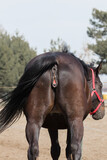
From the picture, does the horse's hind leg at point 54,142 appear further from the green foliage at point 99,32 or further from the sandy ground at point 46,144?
the green foliage at point 99,32

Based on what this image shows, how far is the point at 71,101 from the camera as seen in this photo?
3.66 m

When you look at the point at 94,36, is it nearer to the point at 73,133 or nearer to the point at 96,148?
the point at 96,148

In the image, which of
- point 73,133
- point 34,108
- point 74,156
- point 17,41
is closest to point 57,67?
point 34,108

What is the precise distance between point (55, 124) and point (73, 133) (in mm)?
386

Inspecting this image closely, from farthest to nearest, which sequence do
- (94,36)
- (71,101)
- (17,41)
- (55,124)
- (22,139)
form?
(17,41), (94,36), (22,139), (55,124), (71,101)

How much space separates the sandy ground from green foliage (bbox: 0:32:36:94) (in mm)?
26705

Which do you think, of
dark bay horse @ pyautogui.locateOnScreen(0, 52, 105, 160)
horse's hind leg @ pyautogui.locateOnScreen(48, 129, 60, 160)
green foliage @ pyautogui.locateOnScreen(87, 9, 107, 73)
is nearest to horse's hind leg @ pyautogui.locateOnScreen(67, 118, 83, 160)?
dark bay horse @ pyautogui.locateOnScreen(0, 52, 105, 160)

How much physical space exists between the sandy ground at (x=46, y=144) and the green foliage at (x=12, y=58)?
2670 cm

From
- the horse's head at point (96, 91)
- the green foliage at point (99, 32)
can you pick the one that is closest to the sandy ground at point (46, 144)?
the horse's head at point (96, 91)

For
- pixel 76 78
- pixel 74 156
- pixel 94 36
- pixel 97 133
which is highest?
pixel 94 36

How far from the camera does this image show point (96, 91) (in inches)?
180

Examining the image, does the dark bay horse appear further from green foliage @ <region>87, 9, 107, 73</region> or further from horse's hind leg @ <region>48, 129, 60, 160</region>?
green foliage @ <region>87, 9, 107, 73</region>

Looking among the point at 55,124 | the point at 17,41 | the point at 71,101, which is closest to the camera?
the point at 71,101

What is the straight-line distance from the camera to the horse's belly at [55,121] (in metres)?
3.83
